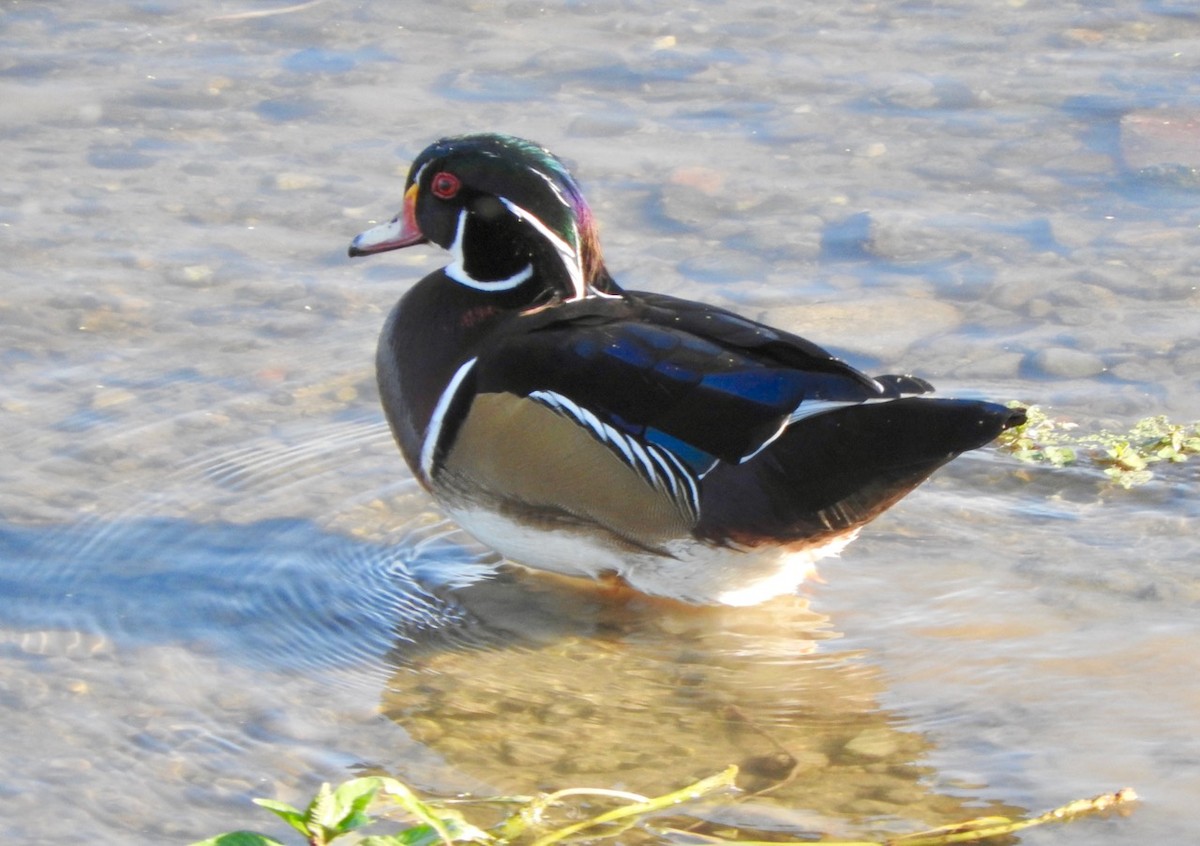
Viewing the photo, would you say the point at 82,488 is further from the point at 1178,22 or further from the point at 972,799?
the point at 1178,22

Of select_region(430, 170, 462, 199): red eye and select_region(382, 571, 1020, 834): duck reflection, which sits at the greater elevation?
select_region(430, 170, 462, 199): red eye

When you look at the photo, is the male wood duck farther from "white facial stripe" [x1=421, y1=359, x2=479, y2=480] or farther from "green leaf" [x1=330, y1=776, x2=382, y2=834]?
"green leaf" [x1=330, y1=776, x2=382, y2=834]

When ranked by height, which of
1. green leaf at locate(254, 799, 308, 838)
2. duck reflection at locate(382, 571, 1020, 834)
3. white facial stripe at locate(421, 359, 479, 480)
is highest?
white facial stripe at locate(421, 359, 479, 480)

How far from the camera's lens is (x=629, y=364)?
4.25m

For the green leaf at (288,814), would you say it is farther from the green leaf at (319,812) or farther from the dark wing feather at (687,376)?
the dark wing feather at (687,376)

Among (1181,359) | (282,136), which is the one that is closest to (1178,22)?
(1181,359)

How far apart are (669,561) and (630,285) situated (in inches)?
82.6

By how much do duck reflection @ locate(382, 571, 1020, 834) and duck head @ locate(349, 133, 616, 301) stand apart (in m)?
0.88

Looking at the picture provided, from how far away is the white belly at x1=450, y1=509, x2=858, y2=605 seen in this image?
4.46 metres

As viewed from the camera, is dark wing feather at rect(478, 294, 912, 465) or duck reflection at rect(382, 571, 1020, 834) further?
dark wing feather at rect(478, 294, 912, 465)

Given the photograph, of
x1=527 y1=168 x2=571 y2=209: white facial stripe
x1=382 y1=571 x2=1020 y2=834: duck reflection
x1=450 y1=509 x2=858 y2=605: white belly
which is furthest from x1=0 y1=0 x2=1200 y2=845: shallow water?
x1=527 y1=168 x2=571 y2=209: white facial stripe

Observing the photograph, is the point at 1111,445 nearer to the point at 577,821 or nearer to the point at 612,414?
the point at 612,414

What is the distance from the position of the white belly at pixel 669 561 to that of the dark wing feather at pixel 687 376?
1.08ft

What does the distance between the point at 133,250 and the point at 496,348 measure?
2505 millimetres
